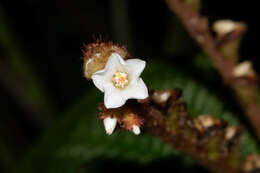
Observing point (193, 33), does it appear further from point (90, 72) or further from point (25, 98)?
point (25, 98)

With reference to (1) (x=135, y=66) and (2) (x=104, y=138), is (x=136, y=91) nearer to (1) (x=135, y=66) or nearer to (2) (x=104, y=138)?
(1) (x=135, y=66)

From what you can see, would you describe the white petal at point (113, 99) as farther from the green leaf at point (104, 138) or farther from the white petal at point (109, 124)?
the green leaf at point (104, 138)

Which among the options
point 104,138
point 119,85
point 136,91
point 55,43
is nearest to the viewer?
point 136,91

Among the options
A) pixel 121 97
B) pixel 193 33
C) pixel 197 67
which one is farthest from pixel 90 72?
pixel 197 67

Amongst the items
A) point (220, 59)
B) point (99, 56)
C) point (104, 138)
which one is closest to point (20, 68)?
point (104, 138)

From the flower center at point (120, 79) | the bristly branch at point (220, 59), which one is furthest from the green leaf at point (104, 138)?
the flower center at point (120, 79)

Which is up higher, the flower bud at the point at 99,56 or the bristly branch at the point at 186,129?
the flower bud at the point at 99,56
